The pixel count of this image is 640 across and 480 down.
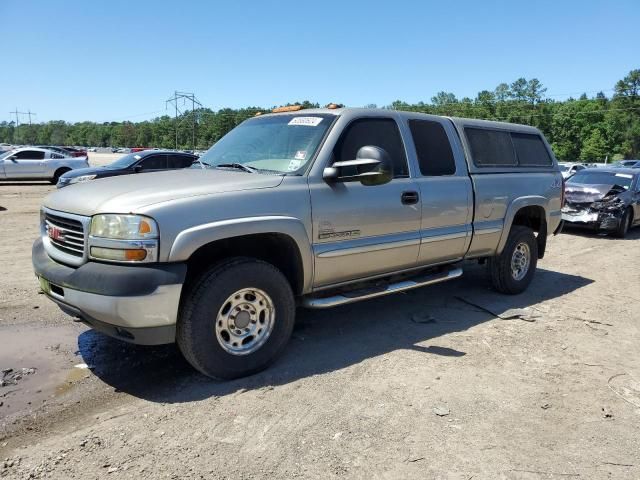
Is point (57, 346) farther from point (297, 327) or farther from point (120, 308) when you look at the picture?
point (297, 327)

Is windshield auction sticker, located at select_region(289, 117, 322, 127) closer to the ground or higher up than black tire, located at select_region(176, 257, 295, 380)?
higher up

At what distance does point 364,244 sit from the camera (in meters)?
4.22

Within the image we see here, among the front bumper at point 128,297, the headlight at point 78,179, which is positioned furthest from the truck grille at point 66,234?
the headlight at point 78,179

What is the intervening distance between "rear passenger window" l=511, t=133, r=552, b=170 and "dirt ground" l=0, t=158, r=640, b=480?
1.96 m

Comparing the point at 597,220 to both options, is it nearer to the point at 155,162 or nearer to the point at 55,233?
the point at 55,233

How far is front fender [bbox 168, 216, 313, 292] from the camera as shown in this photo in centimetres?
322

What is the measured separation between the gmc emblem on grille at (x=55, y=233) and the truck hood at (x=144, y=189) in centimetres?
15

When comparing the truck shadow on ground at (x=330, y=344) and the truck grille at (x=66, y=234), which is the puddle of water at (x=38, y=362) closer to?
the truck shadow on ground at (x=330, y=344)

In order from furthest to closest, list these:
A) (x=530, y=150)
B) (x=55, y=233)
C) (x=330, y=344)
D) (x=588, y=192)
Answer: (x=588, y=192) → (x=530, y=150) → (x=330, y=344) → (x=55, y=233)

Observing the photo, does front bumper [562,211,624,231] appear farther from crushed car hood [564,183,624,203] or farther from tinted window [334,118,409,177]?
tinted window [334,118,409,177]

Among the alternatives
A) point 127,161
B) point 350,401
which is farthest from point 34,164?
point 350,401

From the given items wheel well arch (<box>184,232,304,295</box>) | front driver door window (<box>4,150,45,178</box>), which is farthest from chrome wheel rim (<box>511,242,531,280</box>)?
front driver door window (<box>4,150,45,178</box>)

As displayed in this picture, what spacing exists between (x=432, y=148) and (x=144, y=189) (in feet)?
9.24

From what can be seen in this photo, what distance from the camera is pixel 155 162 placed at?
15016 millimetres
